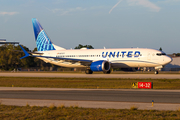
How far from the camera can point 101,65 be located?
52.8 m

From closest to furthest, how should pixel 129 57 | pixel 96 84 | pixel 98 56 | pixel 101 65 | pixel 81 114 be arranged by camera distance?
pixel 81 114 < pixel 96 84 < pixel 129 57 < pixel 101 65 < pixel 98 56

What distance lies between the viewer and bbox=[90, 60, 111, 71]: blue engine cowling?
173ft

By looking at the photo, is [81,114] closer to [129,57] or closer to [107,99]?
[107,99]

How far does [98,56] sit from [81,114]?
4414 cm

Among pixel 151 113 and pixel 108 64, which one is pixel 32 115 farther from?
pixel 108 64

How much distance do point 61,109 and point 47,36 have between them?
55.5 metres

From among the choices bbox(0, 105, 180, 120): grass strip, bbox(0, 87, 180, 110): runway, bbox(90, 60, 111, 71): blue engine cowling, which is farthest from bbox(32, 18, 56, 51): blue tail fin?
bbox(0, 105, 180, 120): grass strip

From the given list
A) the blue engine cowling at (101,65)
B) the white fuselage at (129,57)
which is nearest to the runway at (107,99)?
the white fuselage at (129,57)

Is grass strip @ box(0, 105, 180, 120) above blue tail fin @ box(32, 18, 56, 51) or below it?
below

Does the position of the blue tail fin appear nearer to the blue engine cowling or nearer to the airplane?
the airplane

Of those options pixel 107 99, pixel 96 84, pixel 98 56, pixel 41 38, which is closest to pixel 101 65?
pixel 98 56

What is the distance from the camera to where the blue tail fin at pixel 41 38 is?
67812 millimetres

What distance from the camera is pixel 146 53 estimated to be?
51781 millimetres

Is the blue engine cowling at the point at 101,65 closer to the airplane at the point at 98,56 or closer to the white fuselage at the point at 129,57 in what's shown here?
the airplane at the point at 98,56
